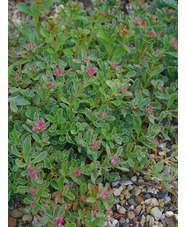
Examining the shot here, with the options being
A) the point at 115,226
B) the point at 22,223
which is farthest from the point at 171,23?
the point at 22,223

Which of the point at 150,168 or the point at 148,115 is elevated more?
the point at 148,115

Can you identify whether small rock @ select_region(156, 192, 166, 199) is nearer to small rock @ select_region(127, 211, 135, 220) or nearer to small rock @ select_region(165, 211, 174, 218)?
small rock @ select_region(165, 211, 174, 218)

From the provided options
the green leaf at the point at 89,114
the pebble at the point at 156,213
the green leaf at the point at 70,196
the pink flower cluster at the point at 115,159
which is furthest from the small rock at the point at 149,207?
the green leaf at the point at 89,114

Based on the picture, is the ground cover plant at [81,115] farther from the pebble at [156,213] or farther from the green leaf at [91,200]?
the pebble at [156,213]

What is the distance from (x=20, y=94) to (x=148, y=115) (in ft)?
3.12

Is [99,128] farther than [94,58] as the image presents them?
No

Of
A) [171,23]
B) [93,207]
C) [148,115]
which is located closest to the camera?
[93,207]

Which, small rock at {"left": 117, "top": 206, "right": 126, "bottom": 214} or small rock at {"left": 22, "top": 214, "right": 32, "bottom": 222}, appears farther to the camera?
small rock at {"left": 117, "top": 206, "right": 126, "bottom": 214}

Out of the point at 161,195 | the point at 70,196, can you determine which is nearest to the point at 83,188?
the point at 70,196

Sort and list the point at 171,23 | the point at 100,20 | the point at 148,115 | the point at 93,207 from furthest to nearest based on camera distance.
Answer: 1. the point at 171,23
2. the point at 100,20
3. the point at 148,115
4. the point at 93,207

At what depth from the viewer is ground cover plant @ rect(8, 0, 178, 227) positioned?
6.13ft

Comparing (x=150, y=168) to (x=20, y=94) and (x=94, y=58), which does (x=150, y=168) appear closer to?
(x=94, y=58)

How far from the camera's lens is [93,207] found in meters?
1.81

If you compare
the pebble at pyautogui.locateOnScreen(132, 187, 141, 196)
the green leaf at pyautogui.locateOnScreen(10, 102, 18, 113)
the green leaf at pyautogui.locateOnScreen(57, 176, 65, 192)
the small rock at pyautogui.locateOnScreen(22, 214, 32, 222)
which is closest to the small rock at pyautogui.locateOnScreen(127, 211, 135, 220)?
the pebble at pyautogui.locateOnScreen(132, 187, 141, 196)
